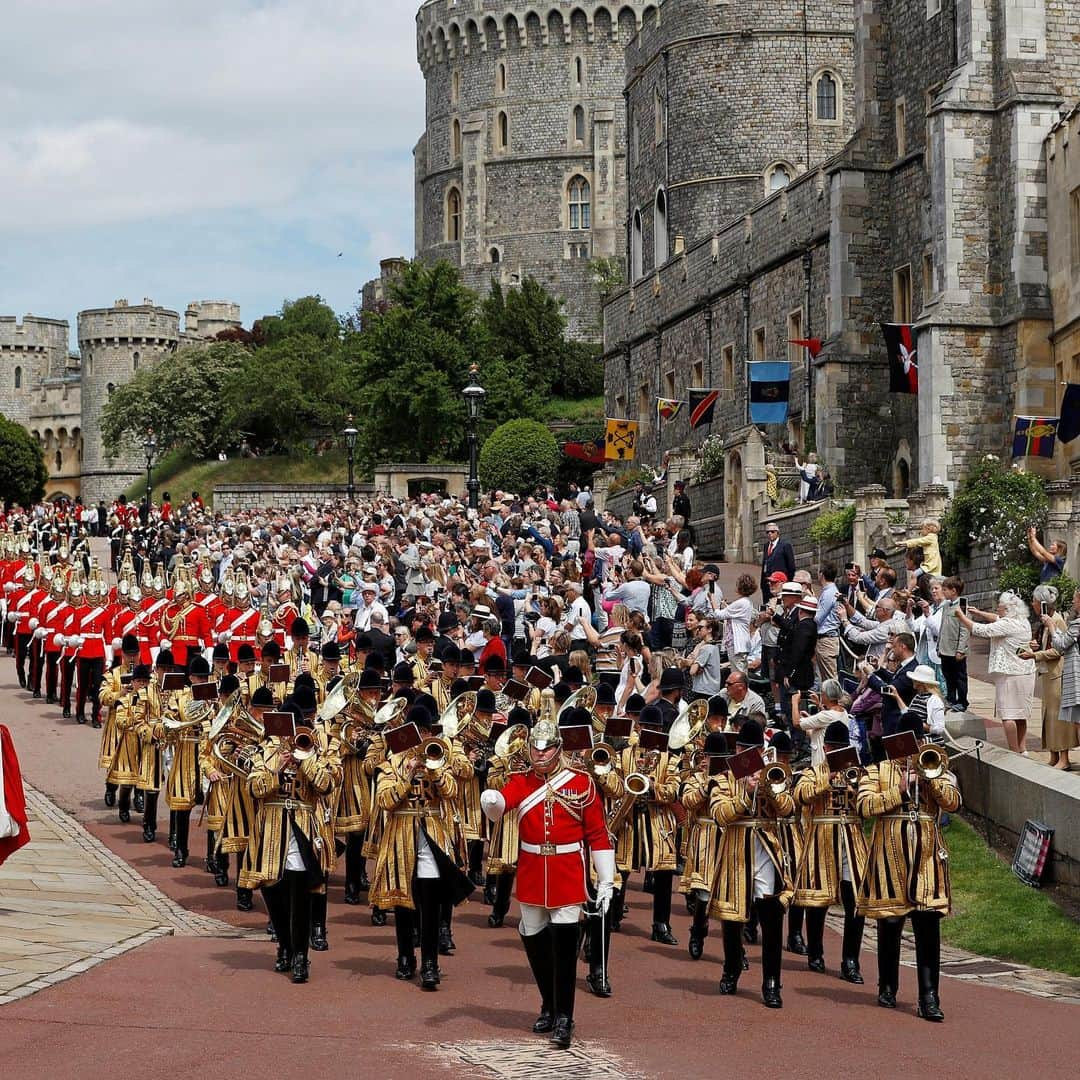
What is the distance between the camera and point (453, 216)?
103m

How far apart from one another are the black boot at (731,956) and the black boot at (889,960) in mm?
865

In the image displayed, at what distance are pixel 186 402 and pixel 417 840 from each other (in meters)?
80.2

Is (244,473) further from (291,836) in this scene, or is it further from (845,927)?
(845,927)

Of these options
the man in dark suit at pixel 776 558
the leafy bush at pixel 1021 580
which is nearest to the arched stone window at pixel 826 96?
the leafy bush at pixel 1021 580

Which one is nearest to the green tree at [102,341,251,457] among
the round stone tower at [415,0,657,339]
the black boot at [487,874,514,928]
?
the round stone tower at [415,0,657,339]

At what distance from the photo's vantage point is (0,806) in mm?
13102

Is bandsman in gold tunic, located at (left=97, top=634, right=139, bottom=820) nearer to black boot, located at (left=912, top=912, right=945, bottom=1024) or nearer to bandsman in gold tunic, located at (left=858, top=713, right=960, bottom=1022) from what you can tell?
bandsman in gold tunic, located at (left=858, top=713, right=960, bottom=1022)

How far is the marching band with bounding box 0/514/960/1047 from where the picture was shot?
11062mm

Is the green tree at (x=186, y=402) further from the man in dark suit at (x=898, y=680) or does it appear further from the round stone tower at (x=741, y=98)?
the man in dark suit at (x=898, y=680)

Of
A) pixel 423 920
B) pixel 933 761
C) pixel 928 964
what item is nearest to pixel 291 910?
pixel 423 920

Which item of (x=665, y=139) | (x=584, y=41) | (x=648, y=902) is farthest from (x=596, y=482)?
(x=584, y=41)

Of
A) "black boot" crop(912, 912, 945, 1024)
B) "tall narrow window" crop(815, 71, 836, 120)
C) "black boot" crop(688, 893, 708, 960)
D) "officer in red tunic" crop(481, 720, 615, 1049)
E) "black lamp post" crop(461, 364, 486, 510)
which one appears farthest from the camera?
"tall narrow window" crop(815, 71, 836, 120)

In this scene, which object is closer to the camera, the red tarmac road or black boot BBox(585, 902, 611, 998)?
the red tarmac road

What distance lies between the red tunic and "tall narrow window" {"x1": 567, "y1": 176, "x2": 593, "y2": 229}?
89823 mm
